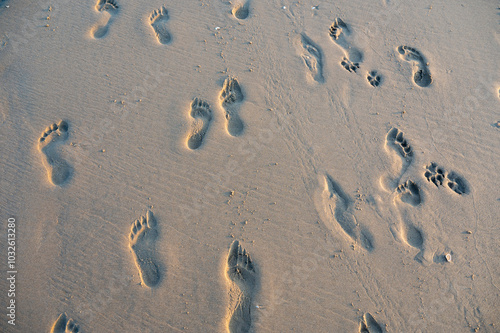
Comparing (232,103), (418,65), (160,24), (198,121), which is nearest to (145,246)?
(198,121)

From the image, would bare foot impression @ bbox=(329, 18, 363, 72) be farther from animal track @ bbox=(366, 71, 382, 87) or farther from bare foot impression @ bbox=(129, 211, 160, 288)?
bare foot impression @ bbox=(129, 211, 160, 288)

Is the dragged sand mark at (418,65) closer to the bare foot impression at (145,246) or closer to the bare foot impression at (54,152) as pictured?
the bare foot impression at (145,246)

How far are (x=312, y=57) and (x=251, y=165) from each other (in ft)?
5.83

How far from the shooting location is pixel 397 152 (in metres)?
3.52

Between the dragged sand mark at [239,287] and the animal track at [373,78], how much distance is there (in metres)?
2.68

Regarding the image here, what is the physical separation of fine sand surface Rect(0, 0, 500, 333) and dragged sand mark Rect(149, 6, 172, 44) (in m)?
0.02

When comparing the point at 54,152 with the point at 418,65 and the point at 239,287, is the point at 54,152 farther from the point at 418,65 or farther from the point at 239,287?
the point at 418,65

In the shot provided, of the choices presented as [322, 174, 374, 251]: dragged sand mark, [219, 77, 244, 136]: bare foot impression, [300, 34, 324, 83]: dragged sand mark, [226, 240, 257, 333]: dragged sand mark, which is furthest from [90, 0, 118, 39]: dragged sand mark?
[322, 174, 374, 251]: dragged sand mark

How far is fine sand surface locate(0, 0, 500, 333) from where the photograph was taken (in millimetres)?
2955

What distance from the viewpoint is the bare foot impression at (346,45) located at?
3.98 metres

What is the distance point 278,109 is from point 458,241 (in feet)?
8.12

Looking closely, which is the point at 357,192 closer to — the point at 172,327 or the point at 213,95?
the point at 213,95

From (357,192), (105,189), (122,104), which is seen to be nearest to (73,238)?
(105,189)

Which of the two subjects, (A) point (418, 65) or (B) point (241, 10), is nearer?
(A) point (418, 65)
